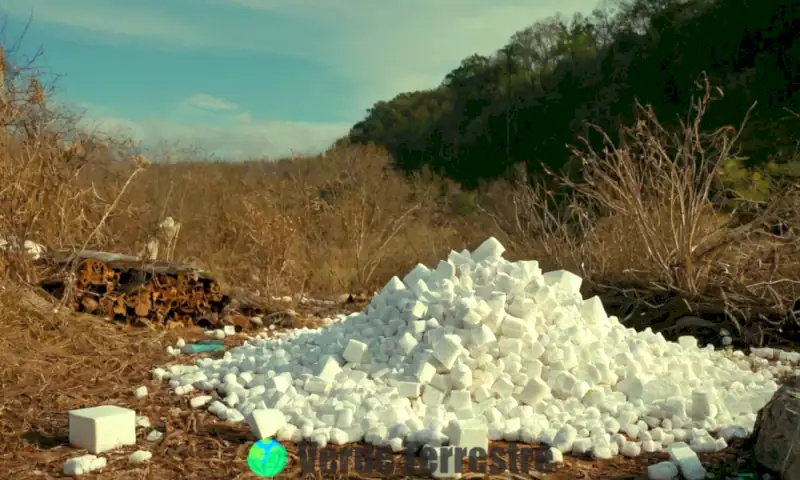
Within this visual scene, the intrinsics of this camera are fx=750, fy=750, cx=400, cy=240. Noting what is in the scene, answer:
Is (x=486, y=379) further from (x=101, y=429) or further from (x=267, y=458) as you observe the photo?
(x=101, y=429)

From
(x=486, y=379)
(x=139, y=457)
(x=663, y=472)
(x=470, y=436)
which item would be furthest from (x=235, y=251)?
(x=663, y=472)

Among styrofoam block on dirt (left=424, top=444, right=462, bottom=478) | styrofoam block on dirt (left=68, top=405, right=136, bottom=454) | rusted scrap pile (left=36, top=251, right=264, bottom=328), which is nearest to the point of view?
styrofoam block on dirt (left=424, top=444, right=462, bottom=478)

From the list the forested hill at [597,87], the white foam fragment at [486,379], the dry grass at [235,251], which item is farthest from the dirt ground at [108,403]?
the forested hill at [597,87]

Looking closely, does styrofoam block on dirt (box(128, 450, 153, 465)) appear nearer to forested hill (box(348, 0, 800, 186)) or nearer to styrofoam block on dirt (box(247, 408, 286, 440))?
styrofoam block on dirt (box(247, 408, 286, 440))

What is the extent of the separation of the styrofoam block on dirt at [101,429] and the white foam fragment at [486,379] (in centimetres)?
51

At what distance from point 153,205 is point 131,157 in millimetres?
5242

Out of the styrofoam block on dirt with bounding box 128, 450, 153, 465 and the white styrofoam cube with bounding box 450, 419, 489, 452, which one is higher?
the white styrofoam cube with bounding box 450, 419, 489, 452

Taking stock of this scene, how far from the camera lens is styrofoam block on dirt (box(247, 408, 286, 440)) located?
318 cm

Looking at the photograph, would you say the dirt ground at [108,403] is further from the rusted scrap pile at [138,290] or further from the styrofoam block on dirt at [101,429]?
the rusted scrap pile at [138,290]

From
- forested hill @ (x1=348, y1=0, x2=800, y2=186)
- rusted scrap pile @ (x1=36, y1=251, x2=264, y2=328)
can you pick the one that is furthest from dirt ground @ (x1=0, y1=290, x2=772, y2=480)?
forested hill @ (x1=348, y1=0, x2=800, y2=186)

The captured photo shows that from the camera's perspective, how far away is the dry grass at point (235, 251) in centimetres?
349

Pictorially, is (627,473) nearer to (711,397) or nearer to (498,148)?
(711,397)

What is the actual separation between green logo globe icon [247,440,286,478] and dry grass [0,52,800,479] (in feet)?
0.17

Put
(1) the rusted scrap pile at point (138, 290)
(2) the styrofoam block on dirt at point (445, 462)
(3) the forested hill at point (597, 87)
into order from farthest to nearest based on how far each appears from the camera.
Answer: (3) the forested hill at point (597, 87)
(1) the rusted scrap pile at point (138, 290)
(2) the styrofoam block on dirt at point (445, 462)
